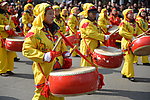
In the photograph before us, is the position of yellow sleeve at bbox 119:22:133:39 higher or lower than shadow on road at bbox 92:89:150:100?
higher

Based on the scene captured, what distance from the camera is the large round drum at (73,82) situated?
2688 millimetres

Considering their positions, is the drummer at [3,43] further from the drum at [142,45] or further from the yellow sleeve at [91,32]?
the drum at [142,45]

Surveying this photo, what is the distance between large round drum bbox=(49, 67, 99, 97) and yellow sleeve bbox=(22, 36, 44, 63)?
0.30m

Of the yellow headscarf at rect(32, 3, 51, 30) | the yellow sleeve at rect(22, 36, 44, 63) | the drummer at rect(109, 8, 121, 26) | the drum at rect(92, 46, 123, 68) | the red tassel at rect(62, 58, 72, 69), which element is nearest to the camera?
the yellow sleeve at rect(22, 36, 44, 63)

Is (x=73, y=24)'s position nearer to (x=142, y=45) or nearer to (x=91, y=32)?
(x=91, y=32)

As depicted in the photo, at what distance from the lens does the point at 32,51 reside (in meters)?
2.99

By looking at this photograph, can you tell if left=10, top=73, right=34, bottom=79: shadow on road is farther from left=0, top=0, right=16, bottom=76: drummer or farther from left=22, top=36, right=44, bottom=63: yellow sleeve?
left=22, top=36, right=44, bottom=63: yellow sleeve

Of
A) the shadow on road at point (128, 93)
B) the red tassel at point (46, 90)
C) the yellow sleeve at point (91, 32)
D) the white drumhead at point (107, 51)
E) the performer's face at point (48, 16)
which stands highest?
the performer's face at point (48, 16)

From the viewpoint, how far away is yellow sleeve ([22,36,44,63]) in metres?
2.95

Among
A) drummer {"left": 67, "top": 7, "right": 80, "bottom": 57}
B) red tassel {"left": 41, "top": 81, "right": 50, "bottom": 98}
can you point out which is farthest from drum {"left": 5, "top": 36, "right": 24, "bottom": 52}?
drummer {"left": 67, "top": 7, "right": 80, "bottom": 57}

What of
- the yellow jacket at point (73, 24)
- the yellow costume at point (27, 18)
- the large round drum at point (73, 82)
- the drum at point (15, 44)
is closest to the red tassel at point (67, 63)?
the large round drum at point (73, 82)

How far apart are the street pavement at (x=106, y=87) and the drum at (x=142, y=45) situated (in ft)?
2.76

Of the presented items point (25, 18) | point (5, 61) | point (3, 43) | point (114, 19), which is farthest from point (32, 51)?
point (114, 19)

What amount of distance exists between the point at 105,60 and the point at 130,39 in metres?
1.46
